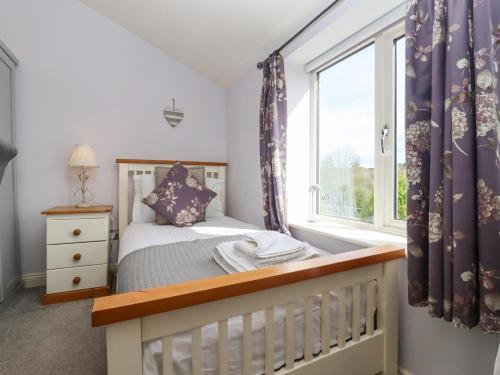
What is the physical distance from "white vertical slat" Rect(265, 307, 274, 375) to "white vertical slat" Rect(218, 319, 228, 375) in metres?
0.14

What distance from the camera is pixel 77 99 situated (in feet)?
8.37

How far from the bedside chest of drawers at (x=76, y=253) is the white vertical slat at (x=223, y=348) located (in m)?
1.84

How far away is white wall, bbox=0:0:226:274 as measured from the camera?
2389mm

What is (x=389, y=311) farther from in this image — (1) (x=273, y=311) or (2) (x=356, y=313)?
(1) (x=273, y=311)

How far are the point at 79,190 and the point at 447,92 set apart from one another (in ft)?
9.40

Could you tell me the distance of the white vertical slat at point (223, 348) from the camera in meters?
0.76

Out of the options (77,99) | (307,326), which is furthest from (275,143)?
(77,99)

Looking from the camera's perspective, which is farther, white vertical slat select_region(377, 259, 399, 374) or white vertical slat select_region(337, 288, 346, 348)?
white vertical slat select_region(377, 259, 399, 374)

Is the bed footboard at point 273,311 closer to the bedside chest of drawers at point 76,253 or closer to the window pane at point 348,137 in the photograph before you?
the window pane at point 348,137

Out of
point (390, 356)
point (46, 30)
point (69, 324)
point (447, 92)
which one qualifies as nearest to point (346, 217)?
point (390, 356)

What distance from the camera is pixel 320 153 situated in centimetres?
216

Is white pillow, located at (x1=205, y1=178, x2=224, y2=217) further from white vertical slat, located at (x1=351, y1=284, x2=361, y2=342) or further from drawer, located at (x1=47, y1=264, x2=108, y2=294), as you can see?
white vertical slat, located at (x1=351, y1=284, x2=361, y2=342)

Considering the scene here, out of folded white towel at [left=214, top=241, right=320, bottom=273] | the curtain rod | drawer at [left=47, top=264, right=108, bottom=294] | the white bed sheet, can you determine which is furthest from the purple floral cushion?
the curtain rod

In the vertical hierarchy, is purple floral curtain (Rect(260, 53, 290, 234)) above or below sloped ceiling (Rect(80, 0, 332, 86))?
below
